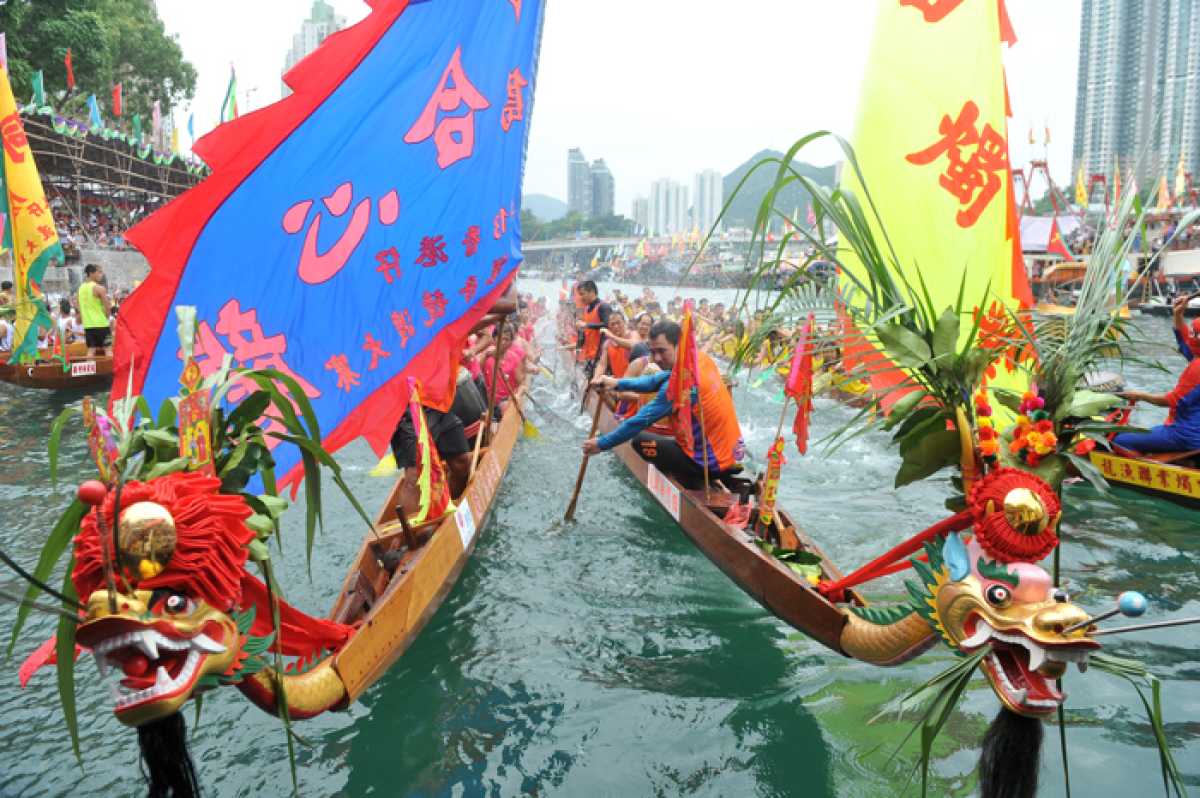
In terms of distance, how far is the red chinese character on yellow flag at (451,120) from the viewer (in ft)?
16.6

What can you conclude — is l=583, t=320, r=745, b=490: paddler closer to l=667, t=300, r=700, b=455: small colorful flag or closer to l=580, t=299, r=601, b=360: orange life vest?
l=667, t=300, r=700, b=455: small colorful flag

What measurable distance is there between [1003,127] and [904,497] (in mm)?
4246

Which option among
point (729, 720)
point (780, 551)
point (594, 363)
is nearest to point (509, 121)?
point (780, 551)

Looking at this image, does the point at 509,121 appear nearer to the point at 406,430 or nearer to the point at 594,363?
the point at 406,430

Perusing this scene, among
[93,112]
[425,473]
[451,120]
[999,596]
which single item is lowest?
[425,473]

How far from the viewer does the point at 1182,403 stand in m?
7.77

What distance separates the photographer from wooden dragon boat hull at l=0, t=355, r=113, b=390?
1277cm

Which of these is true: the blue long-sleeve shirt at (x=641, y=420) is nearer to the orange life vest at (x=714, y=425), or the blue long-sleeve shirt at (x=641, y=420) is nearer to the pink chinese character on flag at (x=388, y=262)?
the orange life vest at (x=714, y=425)

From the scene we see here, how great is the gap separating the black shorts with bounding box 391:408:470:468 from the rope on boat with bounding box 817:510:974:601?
3388mm

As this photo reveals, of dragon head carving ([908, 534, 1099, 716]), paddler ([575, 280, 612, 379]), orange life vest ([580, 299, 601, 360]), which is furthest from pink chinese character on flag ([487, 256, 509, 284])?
orange life vest ([580, 299, 601, 360])

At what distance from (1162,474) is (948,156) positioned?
397 centimetres

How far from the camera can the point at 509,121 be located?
557 cm

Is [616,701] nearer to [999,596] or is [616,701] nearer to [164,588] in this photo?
[999,596]

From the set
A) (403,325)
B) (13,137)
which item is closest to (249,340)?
(403,325)
